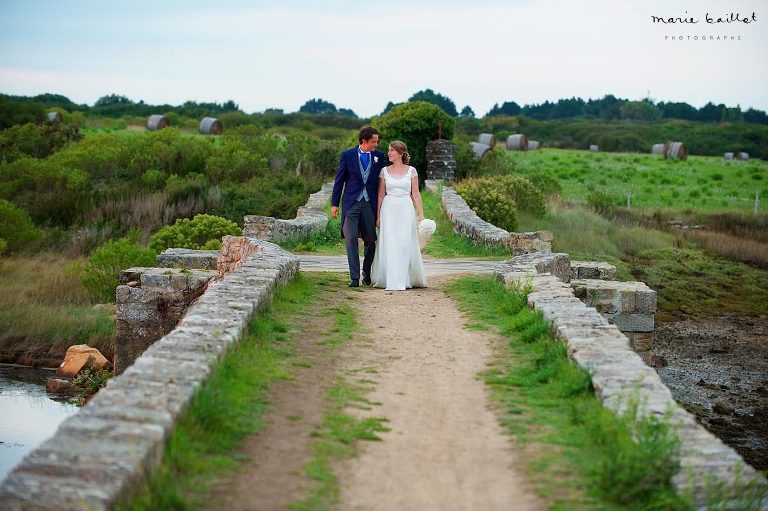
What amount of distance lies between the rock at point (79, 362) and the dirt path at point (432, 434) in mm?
6875

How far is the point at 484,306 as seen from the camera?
1170 cm

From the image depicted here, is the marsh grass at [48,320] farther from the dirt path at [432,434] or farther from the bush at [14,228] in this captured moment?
the dirt path at [432,434]

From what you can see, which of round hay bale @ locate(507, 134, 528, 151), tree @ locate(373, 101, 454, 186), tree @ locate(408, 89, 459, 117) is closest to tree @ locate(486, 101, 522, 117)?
tree @ locate(408, 89, 459, 117)

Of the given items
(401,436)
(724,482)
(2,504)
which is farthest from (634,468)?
(2,504)

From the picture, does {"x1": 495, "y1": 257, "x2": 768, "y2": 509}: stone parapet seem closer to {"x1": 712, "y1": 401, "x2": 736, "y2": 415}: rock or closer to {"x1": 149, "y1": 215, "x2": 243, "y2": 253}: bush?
{"x1": 712, "y1": 401, "x2": 736, "y2": 415}: rock

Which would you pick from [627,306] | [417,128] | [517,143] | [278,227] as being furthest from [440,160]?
[517,143]

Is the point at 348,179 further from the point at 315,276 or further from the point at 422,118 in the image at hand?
the point at 422,118

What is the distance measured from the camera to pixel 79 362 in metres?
16.3

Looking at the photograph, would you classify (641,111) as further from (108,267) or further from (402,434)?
(402,434)

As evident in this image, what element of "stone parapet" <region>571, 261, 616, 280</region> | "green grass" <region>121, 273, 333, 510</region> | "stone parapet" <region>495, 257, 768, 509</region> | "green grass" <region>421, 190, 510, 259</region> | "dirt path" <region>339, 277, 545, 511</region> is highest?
"stone parapet" <region>495, 257, 768, 509</region>

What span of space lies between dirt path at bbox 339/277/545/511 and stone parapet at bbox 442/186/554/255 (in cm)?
640

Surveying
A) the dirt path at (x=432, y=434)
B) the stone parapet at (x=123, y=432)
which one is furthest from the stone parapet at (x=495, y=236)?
the stone parapet at (x=123, y=432)

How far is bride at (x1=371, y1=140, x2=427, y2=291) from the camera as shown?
1320 centimetres

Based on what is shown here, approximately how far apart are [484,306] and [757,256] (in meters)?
17.9
